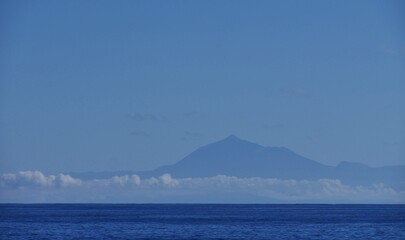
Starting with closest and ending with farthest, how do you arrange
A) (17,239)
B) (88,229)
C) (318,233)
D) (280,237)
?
(17,239) → (280,237) → (318,233) → (88,229)

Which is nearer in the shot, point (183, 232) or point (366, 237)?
point (366, 237)

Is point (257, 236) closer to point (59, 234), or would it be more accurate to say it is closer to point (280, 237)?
point (280, 237)

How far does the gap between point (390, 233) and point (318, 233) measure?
8568 mm

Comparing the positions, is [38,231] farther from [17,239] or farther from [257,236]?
[257,236]

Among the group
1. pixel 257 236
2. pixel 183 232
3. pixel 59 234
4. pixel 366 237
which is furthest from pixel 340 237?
pixel 59 234

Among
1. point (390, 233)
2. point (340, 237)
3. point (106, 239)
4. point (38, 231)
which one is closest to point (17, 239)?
point (106, 239)

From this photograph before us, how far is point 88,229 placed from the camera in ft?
356

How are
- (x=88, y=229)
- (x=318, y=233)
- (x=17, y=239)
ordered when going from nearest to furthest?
1. (x=17, y=239)
2. (x=318, y=233)
3. (x=88, y=229)

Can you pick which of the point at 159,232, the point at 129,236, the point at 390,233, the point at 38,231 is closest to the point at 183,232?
the point at 159,232

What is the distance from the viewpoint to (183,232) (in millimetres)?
102688

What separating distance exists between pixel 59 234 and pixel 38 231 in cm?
703

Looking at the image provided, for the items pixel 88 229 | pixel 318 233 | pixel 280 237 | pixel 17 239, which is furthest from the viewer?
pixel 88 229

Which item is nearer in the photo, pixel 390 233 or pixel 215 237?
pixel 215 237

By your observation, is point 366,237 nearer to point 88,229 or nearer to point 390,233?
point 390,233
